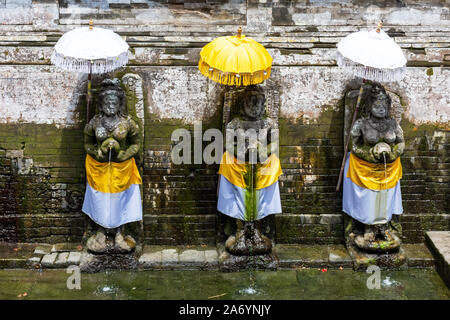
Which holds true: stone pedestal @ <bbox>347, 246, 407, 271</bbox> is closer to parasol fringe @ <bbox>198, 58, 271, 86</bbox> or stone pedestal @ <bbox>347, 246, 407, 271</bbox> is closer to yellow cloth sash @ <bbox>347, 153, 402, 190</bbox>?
yellow cloth sash @ <bbox>347, 153, 402, 190</bbox>

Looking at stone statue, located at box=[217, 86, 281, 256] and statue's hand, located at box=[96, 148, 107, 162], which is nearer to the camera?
statue's hand, located at box=[96, 148, 107, 162]

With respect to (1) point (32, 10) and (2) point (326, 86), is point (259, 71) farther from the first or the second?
(1) point (32, 10)

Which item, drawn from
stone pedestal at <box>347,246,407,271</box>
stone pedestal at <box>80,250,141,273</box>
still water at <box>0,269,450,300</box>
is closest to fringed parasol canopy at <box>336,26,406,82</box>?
stone pedestal at <box>347,246,407,271</box>

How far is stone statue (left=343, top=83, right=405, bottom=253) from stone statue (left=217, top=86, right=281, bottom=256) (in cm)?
118

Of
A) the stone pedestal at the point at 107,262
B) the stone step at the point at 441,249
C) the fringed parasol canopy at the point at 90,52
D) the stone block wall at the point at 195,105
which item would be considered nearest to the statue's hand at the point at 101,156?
the stone block wall at the point at 195,105

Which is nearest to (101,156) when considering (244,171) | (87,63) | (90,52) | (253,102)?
(87,63)

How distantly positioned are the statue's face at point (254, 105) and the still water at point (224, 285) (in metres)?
2.34

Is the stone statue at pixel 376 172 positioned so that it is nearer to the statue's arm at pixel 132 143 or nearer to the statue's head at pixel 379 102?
the statue's head at pixel 379 102

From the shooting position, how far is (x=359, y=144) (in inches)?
390

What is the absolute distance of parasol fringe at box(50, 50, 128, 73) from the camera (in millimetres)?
9084

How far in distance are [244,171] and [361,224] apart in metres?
2.08

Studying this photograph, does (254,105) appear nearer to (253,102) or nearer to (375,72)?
(253,102)

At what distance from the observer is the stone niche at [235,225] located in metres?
9.77
